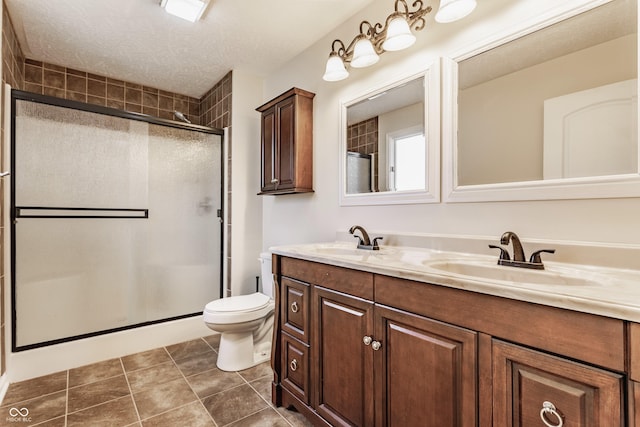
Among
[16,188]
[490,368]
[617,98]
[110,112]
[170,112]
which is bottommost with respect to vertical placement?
[490,368]

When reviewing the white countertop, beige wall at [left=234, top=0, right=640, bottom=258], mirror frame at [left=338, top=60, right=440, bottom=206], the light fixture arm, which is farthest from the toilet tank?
the light fixture arm

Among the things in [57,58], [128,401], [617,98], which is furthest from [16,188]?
[617,98]

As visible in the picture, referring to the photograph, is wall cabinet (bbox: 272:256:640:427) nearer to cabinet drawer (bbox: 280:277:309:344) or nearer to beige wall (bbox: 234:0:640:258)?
cabinet drawer (bbox: 280:277:309:344)

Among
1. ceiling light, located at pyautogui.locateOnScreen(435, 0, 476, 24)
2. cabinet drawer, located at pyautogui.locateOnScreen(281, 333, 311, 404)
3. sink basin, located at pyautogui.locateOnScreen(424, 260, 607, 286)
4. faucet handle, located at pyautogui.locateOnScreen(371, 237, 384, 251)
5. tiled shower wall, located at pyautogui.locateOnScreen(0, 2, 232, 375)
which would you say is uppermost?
tiled shower wall, located at pyautogui.locateOnScreen(0, 2, 232, 375)

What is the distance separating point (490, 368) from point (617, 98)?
989 millimetres

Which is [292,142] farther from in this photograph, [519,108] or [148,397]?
[148,397]

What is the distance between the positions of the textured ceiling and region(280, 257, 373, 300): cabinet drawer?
156 centimetres

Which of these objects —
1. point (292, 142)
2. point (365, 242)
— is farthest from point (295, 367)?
point (292, 142)

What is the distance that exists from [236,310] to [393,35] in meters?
1.81

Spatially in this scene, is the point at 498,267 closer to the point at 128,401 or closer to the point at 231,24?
the point at 128,401

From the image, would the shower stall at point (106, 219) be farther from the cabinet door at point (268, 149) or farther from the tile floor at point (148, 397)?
the cabinet door at point (268, 149)

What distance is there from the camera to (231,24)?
2.05 m

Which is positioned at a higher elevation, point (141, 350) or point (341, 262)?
point (341, 262)

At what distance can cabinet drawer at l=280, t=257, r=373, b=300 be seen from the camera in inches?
46.1
